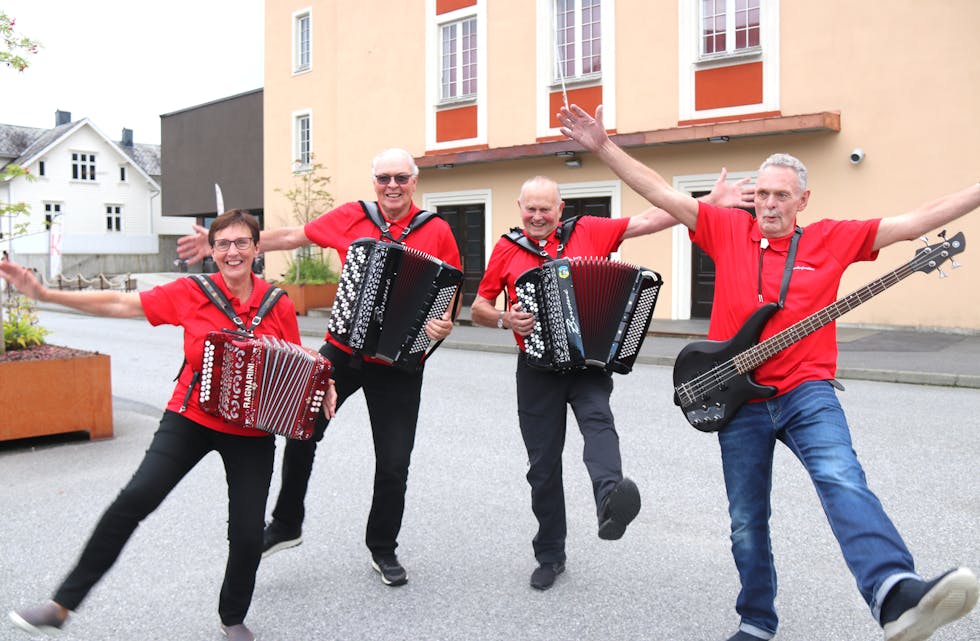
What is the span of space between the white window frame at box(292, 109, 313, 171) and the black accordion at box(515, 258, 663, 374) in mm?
22791

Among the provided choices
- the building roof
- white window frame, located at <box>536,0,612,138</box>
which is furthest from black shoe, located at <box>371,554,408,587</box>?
the building roof

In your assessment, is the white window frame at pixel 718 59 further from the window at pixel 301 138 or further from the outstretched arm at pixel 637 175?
the outstretched arm at pixel 637 175

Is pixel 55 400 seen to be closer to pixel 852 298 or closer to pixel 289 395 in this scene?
pixel 289 395

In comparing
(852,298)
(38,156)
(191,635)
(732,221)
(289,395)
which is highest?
(38,156)

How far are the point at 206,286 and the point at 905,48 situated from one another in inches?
557

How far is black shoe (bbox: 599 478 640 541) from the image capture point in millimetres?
3631

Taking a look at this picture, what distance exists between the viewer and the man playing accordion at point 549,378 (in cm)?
425

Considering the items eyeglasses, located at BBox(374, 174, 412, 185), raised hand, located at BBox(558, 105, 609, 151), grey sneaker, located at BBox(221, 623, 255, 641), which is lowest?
grey sneaker, located at BBox(221, 623, 255, 641)

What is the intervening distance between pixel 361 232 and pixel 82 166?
178 ft

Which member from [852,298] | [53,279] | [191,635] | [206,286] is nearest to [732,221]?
[852,298]

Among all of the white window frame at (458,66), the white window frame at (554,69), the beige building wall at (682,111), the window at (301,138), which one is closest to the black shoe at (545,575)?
the beige building wall at (682,111)

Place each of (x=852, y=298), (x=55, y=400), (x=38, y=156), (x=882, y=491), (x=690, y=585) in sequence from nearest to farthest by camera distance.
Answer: (x=852, y=298) → (x=690, y=585) → (x=882, y=491) → (x=55, y=400) → (x=38, y=156)

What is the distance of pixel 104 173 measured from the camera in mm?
53312

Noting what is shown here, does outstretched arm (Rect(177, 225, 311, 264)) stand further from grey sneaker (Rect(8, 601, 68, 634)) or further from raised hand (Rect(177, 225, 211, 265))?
grey sneaker (Rect(8, 601, 68, 634))
